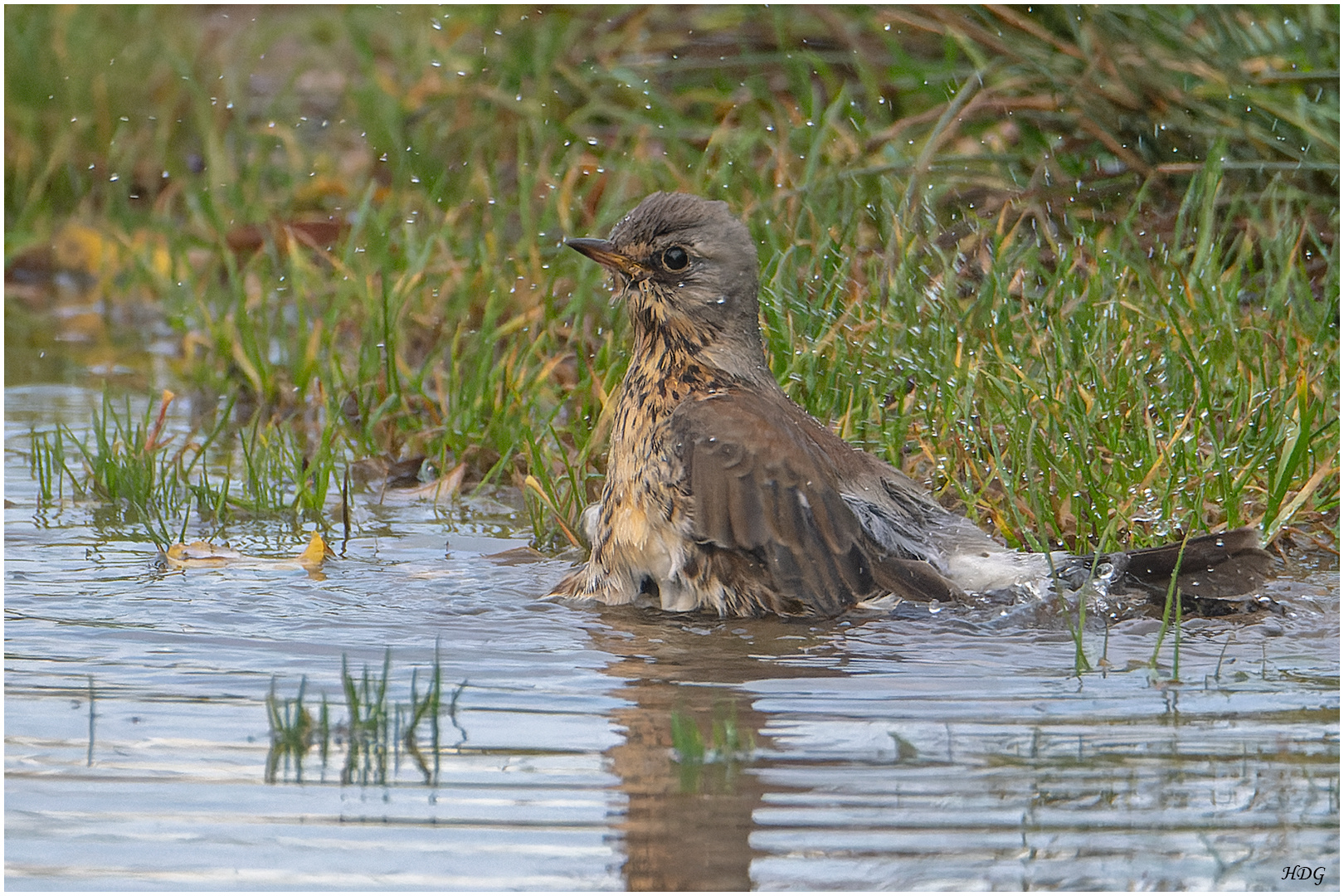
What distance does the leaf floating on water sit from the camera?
5738 millimetres

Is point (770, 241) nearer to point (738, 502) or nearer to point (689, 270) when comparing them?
point (689, 270)

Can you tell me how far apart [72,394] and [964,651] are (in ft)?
15.6

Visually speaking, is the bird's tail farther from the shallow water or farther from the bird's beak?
the bird's beak

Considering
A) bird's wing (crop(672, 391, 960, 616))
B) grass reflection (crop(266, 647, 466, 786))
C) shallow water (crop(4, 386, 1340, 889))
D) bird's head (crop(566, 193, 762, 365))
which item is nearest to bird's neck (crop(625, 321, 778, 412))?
bird's head (crop(566, 193, 762, 365))

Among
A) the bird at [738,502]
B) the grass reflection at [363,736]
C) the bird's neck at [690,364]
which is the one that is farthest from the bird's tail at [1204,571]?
the grass reflection at [363,736]

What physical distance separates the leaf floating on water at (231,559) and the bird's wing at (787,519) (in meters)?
1.29

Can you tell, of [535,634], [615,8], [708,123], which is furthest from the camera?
[615,8]

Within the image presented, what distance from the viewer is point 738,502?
205 inches

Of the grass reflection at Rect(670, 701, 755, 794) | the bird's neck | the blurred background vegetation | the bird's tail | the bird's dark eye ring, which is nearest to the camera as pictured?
the grass reflection at Rect(670, 701, 755, 794)

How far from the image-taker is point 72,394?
8086 millimetres

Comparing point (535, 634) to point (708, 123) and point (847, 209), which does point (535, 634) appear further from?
point (708, 123)

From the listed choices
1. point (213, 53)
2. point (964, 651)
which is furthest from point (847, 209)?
point (213, 53)

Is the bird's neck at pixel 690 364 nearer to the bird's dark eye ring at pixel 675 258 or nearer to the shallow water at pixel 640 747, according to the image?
the bird's dark eye ring at pixel 675 258

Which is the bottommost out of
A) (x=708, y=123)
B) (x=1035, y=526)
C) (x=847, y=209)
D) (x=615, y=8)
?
(x=1035, y=526)
